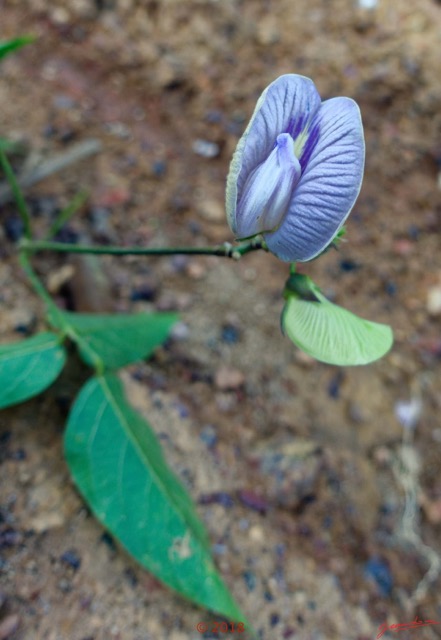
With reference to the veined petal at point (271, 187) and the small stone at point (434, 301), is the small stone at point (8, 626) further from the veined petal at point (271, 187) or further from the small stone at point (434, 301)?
the small stone at point (434, 301)

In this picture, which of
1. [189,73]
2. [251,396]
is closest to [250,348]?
[251,396]

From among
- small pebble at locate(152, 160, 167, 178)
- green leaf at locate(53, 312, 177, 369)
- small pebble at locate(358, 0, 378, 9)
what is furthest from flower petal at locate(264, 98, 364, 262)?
small pebble at locate(358, 0, 378, 9)

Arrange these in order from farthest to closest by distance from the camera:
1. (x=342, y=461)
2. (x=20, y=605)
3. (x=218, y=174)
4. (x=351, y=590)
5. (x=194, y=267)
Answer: (x=218, y=174) → (x=194, y=267) → (x=342, y=461) → (x=351, y=590) → (x=20, y=605)

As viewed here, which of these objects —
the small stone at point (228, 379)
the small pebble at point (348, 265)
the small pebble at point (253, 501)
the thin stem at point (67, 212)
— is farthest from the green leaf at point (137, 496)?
the small pebble at point (348, 265)

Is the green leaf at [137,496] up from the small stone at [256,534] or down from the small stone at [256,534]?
up

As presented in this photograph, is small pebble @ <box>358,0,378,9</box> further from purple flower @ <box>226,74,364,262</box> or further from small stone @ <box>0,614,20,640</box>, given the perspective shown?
small stone @ <box>0,614,20,640</box>

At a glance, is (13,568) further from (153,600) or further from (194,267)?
(194,267)
